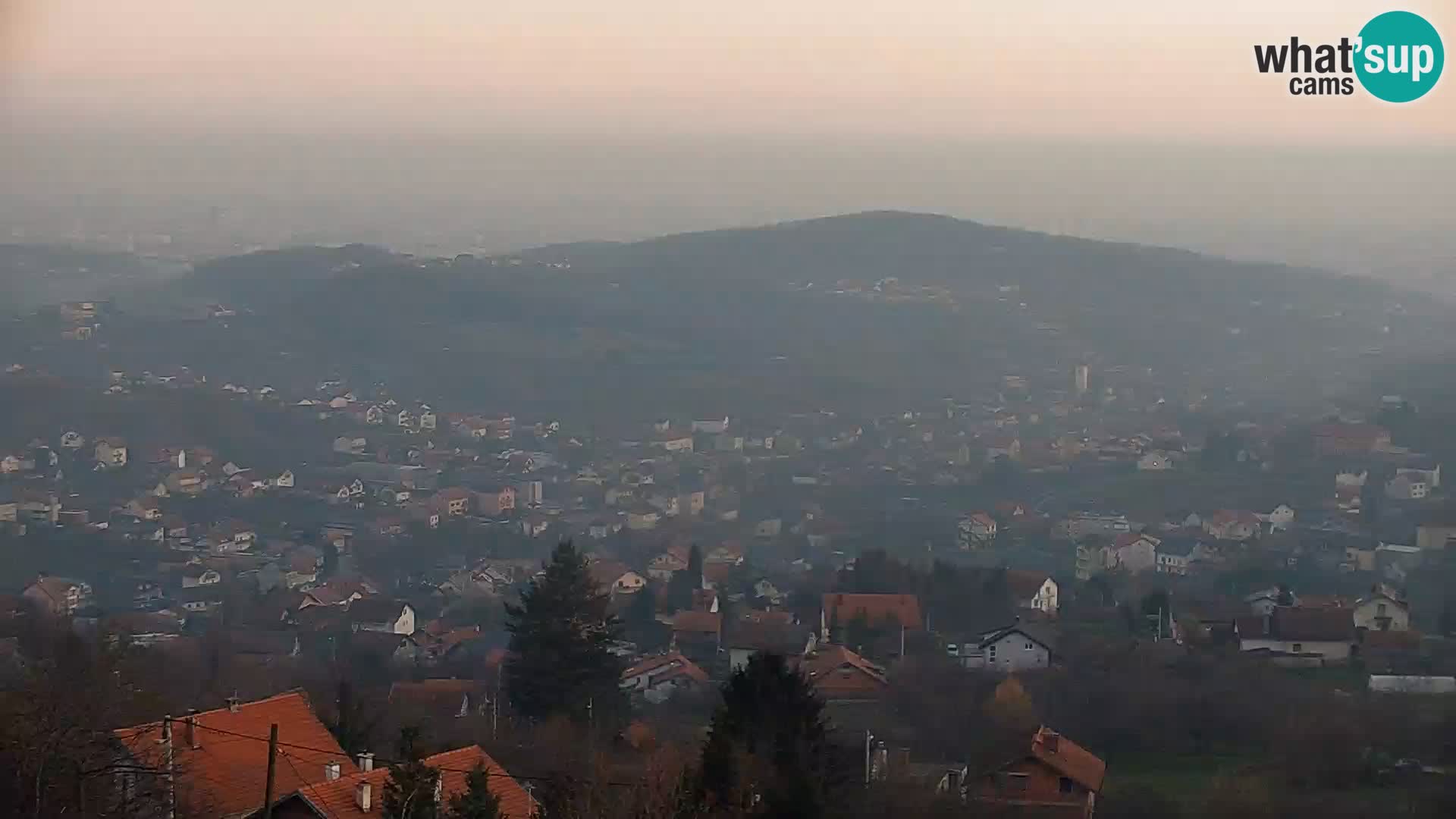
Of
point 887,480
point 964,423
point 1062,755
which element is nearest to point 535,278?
point 964,423

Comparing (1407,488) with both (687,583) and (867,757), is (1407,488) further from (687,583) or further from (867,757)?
(867,757)

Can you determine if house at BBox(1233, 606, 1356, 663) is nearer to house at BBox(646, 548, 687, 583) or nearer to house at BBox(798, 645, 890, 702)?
house at BBox(798, 645, 890, 702)

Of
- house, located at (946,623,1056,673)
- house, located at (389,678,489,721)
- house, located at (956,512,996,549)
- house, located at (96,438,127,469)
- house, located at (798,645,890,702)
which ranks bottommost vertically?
house, located at (956,512,996,549)

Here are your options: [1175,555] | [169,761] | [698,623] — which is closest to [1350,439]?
[1175,555]

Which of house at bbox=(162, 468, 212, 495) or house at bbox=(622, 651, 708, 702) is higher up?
house at bbox=(622, 651, 708, 702)

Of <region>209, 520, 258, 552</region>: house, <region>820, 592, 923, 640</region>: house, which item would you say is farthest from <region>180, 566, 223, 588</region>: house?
<region>820, 592, 923, 640</region>: house

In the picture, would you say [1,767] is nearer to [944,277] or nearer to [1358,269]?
[1358,269]

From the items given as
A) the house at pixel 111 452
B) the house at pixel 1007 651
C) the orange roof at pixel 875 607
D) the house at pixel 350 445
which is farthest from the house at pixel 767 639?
the house at pixel 350 445

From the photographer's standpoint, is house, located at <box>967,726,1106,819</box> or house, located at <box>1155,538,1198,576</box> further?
house, located at <box>1155,538,1198,576</box>
